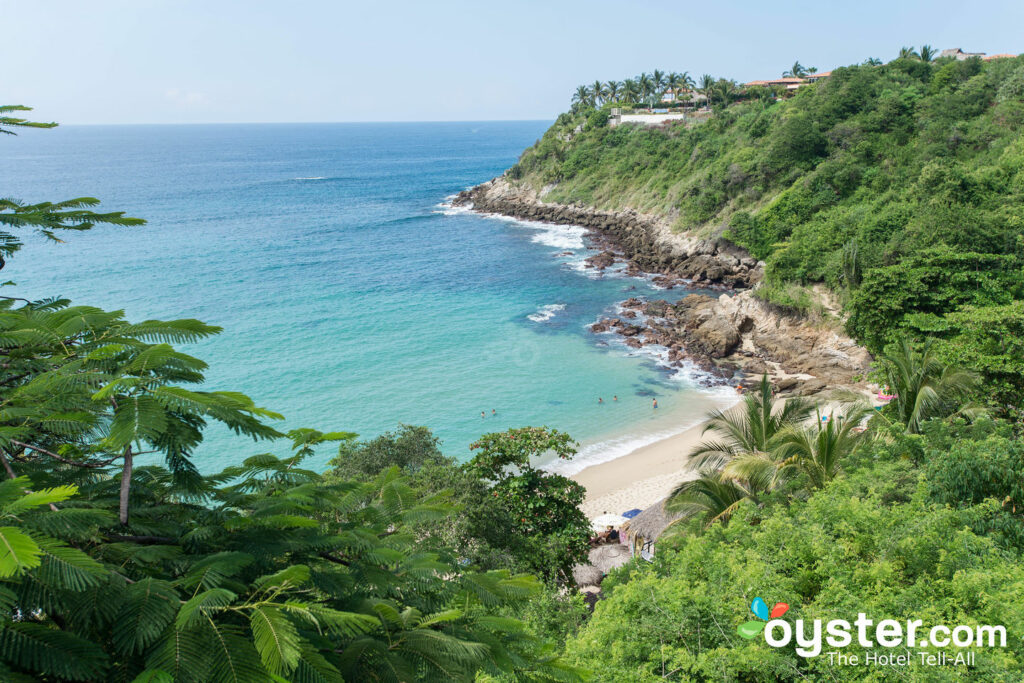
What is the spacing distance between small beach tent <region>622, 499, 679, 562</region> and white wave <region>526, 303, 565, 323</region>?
22.8 metres

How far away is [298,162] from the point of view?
471 feet

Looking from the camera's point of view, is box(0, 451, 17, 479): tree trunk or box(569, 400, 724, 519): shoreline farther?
box(569, 400, 724, 519): shoreline

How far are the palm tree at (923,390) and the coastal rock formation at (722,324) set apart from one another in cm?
1114

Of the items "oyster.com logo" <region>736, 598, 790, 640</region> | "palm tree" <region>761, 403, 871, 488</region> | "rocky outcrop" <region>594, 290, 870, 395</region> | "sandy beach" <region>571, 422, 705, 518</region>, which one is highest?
"oyster.com logo" <region>736, 598, 790, 640</region>

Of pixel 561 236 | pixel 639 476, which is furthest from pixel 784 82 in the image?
pixel 639 476

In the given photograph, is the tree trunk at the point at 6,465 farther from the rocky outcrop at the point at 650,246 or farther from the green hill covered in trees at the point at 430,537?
the rocky outcrop at the point at 650,246

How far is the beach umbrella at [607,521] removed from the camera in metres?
19.1

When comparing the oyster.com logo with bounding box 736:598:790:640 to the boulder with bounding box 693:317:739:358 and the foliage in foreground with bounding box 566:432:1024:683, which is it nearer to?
the foliage in foreground with bounding box 566:432:1024:683

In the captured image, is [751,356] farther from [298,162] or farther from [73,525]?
[298,162]

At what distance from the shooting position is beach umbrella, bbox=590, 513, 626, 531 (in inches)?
753

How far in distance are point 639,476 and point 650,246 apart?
30583 millimetres

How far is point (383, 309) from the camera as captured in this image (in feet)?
140

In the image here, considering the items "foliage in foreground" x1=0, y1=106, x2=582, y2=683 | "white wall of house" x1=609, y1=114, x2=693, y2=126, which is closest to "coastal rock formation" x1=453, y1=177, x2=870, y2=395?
"white wall of house" x1=609, y1=114, x2=693, y2=126

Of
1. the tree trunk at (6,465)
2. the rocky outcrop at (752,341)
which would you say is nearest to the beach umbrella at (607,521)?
the rocky outcrop at (752,341)
